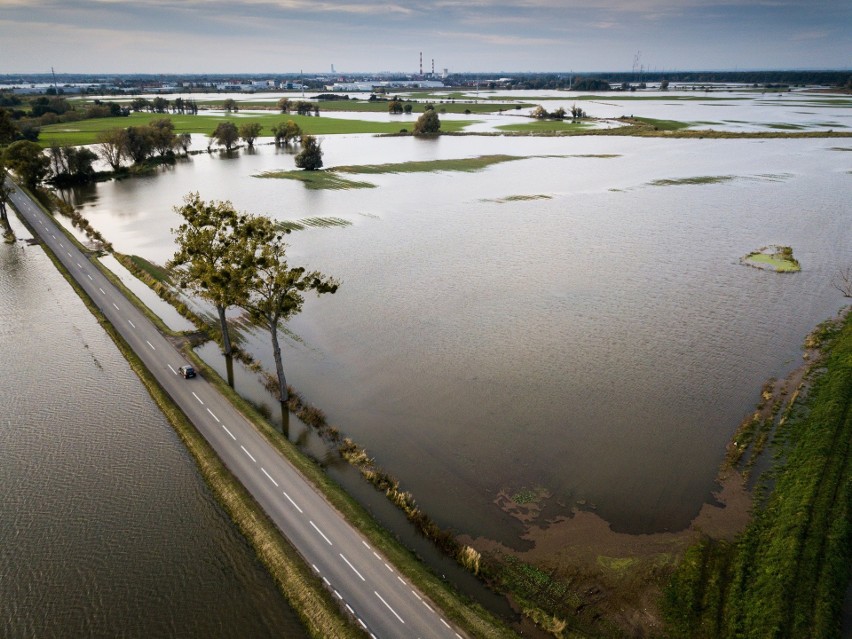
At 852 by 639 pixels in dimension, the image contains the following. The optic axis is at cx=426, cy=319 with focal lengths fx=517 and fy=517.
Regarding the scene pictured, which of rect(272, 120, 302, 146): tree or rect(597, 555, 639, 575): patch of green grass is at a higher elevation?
rect(272, 120, 302, 146): tree

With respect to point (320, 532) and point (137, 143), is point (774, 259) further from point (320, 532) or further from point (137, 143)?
point (137, 143)

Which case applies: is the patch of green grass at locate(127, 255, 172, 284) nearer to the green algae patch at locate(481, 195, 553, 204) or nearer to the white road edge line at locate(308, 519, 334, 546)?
the white road edge line at locate(308, 519, 334, 546)

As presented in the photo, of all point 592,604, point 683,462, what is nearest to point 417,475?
point 592,604

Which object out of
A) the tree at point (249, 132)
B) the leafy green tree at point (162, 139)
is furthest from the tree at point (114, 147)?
the tree at point (249, 132)

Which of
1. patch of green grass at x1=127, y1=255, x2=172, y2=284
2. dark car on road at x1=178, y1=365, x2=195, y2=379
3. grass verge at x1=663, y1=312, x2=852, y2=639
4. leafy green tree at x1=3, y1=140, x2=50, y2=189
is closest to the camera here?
grass verge at x1=663, y1=312, x2=852, y2=639

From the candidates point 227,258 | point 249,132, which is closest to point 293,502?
point 227,258

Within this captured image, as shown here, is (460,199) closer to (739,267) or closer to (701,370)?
(739,267)

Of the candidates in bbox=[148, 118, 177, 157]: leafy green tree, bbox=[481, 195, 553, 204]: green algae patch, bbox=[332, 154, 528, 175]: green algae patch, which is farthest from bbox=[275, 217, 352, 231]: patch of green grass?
bbox=[148, 118, 177, 157]: leafy green tree
